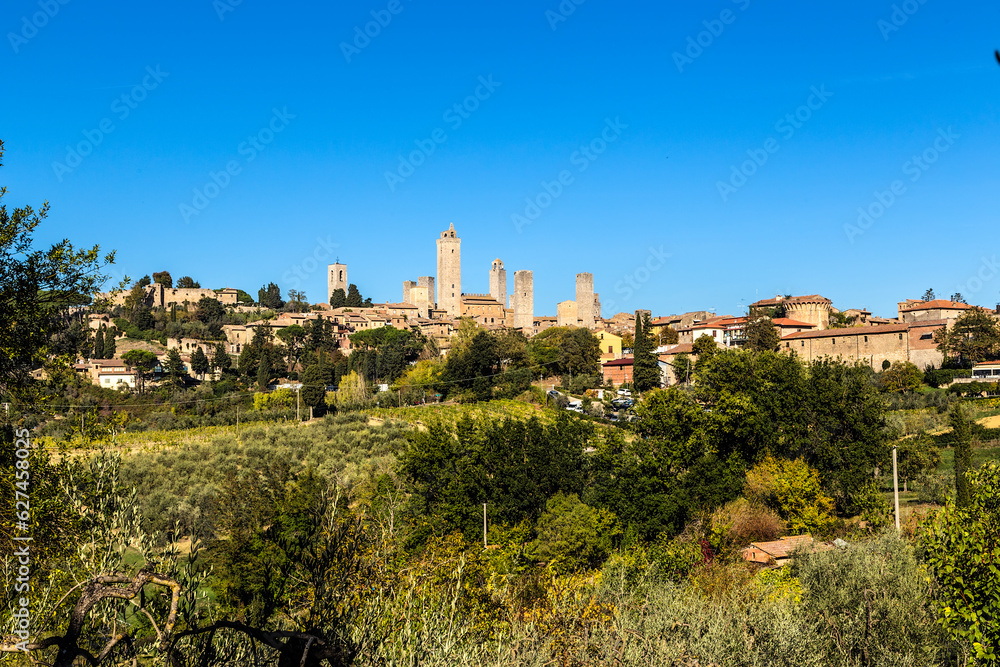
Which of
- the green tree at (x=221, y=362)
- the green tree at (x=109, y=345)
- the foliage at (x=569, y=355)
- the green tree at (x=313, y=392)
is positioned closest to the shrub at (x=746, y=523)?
the green tree at (x=313, y=392)

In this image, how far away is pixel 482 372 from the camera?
49812 mm

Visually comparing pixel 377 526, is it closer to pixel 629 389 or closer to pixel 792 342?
pixel 629 389

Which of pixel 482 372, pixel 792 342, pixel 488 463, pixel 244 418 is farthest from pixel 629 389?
pixel 488 463

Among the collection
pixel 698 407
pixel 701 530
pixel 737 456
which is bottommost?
pixel 701 530

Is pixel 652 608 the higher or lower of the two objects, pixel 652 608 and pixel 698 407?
the lower

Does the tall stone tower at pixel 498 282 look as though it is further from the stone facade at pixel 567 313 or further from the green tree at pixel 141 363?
the green tree at pixel 141 363

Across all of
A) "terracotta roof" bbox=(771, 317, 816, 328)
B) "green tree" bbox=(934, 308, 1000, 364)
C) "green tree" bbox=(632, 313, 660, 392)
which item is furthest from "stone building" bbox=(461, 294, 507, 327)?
"green tree" bbox=(934, 308, 1000, 364)

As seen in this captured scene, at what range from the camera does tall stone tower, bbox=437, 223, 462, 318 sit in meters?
106

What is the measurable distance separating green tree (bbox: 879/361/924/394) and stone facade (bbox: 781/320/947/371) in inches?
185

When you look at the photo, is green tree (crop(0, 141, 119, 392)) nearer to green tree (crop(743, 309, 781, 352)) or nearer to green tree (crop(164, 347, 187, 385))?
green tree (crop(743, 309, 781, 352))

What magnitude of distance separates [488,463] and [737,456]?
8.12 m

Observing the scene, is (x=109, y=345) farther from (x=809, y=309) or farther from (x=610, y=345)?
(x=809, y=309)

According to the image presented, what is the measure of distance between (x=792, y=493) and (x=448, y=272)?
88.0m

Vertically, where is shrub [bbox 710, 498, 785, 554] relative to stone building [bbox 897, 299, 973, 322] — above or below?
below
